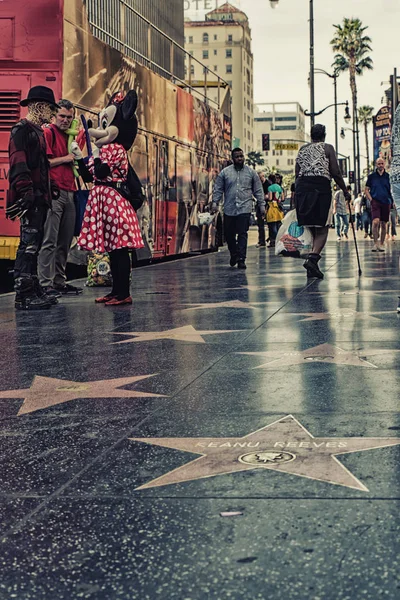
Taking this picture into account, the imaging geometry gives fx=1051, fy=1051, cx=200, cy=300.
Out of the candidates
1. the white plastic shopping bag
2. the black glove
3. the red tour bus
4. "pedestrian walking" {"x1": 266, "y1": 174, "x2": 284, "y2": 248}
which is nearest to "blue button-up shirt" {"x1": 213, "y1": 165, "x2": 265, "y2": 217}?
the white plastic shopping bag

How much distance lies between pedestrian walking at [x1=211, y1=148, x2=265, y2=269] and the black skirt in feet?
9.07

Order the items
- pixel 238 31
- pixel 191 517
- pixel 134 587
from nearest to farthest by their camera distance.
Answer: pixel 134 587 → pixel 191 517 → pixel 238 31

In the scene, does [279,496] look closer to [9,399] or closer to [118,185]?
[9,399]

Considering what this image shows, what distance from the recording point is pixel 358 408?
4586mm

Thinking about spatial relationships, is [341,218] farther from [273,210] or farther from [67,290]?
[67,290]

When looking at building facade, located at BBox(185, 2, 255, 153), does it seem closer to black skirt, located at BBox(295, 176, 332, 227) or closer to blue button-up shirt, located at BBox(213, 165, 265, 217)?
blue button-up shirt, located at BBox(213, 165, 265, 217)

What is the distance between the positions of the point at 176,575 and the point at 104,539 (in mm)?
358

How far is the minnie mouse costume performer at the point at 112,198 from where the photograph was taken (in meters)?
9.62

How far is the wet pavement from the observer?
2543mm

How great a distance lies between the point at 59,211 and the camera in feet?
36.9

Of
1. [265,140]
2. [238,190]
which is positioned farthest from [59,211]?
[265,140]

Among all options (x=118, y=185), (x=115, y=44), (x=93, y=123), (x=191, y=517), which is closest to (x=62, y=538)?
(x=191, y=517)

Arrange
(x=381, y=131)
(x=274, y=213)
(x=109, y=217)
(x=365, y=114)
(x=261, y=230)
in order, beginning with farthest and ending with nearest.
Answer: (x=365, y=114)
(x=381, y=131)
(x=274, y=213)
(x=261, y=230)
(x=109, y=217)

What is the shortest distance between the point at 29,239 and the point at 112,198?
86cm
